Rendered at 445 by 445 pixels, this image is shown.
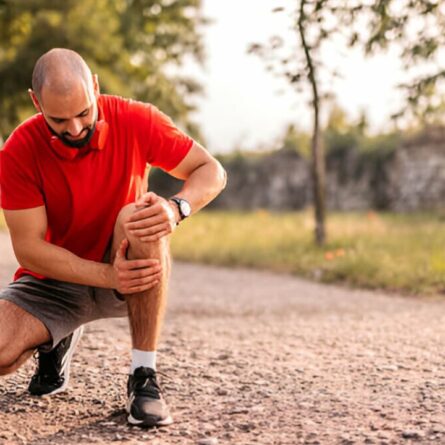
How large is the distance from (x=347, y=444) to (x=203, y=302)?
4.37 meters

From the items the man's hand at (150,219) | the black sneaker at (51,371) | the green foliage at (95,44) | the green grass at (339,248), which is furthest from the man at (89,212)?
the green foliage at (95,44)

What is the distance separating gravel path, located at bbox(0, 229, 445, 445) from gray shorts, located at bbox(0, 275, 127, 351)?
15.3 inches

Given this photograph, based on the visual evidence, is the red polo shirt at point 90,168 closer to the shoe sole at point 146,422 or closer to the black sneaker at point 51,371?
the black sneaker at point 51,371

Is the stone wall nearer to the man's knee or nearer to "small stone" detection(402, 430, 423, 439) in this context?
"small stone" detection(402, 430, 423, 439)

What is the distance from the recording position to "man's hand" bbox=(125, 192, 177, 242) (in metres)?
3.24

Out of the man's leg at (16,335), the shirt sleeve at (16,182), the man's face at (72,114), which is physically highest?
the man's face at (72,114)

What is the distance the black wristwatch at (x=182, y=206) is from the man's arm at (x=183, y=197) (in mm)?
29

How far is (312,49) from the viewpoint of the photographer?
30.1 ft

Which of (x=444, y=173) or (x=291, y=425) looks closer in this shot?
(x=291, y=425)

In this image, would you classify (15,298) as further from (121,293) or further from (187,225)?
(187,225)

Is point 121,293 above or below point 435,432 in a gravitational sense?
above

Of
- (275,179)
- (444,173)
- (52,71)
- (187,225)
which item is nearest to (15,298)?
(52,71)

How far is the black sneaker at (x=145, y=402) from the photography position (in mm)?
3340

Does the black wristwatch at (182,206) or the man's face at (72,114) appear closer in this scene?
the man's face at (72,114)
